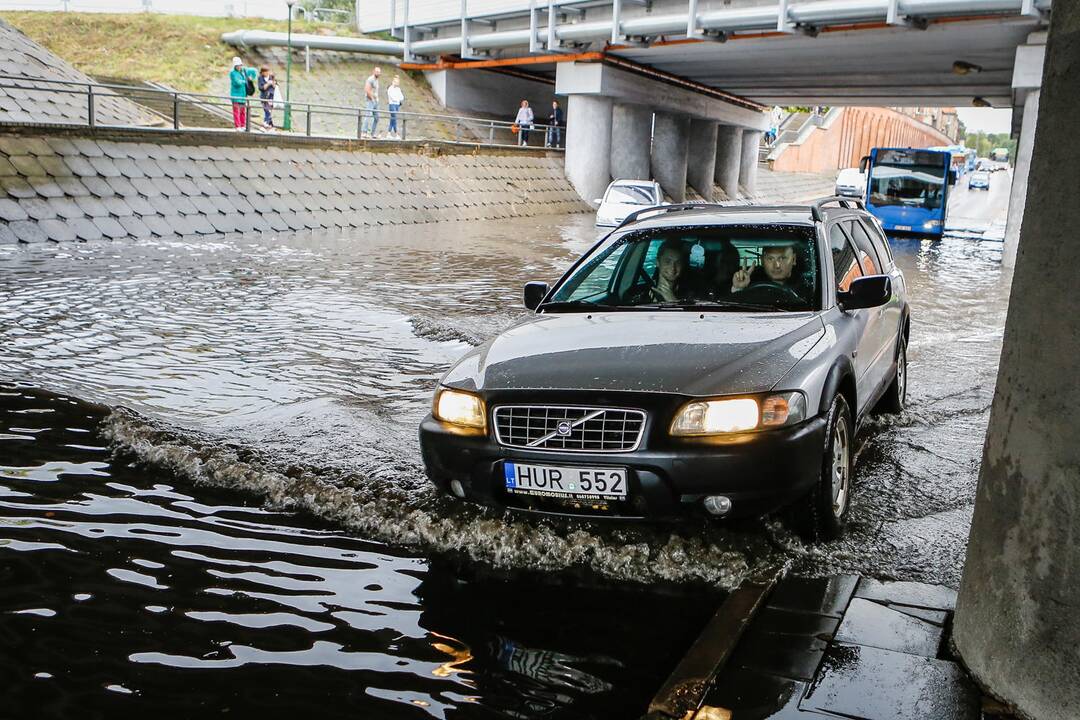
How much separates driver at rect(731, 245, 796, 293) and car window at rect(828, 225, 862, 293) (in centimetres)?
25

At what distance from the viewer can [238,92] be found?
2498cm

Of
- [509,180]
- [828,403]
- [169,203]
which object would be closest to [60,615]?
[828,403]

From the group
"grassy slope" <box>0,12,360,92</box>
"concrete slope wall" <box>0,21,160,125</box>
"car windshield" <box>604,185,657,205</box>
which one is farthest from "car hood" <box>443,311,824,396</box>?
"grassy slope" <box>0,12,360,92</box>

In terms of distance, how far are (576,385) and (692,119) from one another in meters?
40.0

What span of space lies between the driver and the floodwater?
126cm

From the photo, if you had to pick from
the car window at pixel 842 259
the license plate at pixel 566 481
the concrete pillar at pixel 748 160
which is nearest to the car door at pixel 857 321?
the car window at pixel 842 259

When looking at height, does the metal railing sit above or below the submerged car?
above

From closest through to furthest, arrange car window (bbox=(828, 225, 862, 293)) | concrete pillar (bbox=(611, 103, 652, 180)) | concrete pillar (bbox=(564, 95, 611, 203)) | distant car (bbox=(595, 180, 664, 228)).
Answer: car window (bbox=(828, 225, 862, 293)), distant car (bbox=(595, 180, 664, 228)), concrete pillar (bbox=(564, 95, 611, 203)), concrete pillar (bbox=(611, 103, 652, 180))

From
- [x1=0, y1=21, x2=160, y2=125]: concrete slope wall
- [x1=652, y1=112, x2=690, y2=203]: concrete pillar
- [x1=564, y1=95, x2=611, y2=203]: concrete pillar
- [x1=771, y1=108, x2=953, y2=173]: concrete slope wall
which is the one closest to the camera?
[x1=0, y1=21, x2=160, y2=125]: concrete slope wall

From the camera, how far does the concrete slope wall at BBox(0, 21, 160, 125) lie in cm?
2167

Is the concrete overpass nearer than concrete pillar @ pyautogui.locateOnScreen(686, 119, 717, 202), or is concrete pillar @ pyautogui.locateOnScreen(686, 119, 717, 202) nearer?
the concrete overpass

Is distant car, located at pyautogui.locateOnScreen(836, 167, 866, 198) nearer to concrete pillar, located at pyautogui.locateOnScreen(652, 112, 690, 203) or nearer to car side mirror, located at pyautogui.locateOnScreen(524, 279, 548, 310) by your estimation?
concrete pillar, located at pyautogui.locateOnScreen(652, 112, 690, 203)

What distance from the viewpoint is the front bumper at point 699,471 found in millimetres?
4039

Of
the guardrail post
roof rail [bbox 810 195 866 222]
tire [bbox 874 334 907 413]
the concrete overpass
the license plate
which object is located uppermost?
the concrete overpass
